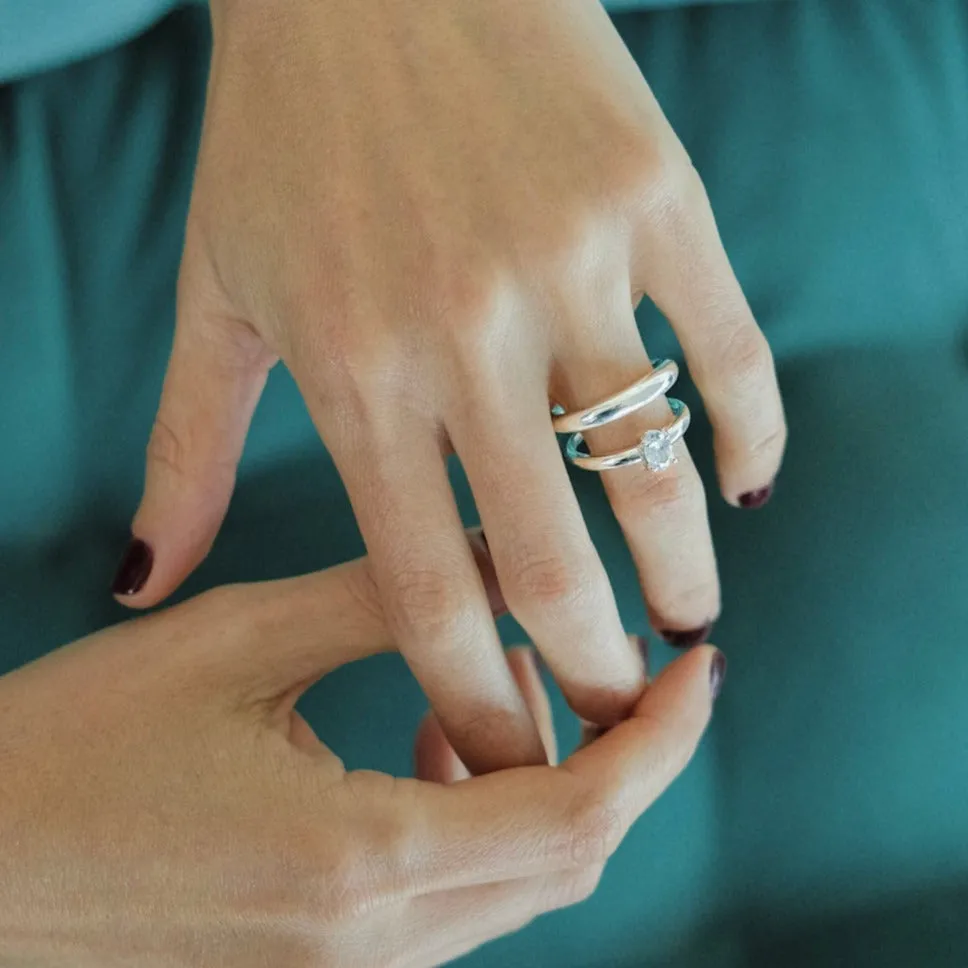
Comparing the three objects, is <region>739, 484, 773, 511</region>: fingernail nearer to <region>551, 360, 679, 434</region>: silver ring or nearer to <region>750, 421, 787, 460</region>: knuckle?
<region>750, 421, 787, 460</region>: knuckle

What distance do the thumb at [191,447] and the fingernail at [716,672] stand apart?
39cm

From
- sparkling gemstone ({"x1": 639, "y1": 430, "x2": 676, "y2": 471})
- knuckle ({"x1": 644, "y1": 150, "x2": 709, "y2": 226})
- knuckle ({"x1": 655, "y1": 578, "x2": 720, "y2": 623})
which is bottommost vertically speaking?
knuckle ({"x1": 655, "y1": 578, "x2": 720, "y2": 623})

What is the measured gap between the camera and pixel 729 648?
31.6 inches

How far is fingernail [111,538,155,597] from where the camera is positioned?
714 mm

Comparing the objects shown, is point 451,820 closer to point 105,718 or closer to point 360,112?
point 105,718

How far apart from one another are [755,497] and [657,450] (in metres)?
0.17

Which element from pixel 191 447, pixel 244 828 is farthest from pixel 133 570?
pixel 244 828

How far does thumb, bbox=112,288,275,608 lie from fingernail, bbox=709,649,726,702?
1.26 feet

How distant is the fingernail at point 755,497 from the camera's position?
754mm

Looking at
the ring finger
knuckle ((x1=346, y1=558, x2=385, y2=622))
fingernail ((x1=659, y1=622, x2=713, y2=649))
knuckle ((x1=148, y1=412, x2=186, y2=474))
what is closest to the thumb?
knuckle ((x1=148, y1=412, x2=186, y2=474))

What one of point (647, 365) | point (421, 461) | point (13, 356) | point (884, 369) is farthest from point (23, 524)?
point (884, 369)

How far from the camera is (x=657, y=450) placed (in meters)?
0.63

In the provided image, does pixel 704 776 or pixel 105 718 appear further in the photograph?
pixel 704 776

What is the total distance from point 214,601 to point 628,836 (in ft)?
1.24
